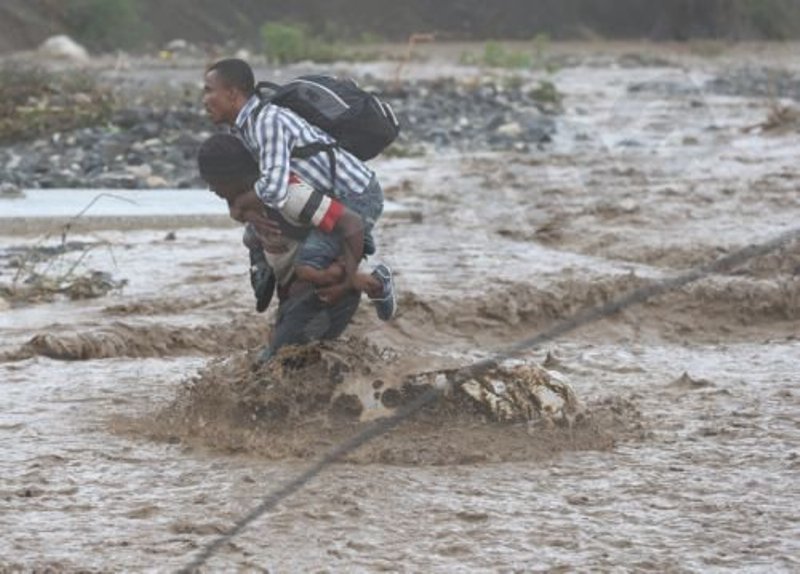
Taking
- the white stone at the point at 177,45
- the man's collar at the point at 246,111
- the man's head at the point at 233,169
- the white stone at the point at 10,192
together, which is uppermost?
the white stone at the point at 177,45

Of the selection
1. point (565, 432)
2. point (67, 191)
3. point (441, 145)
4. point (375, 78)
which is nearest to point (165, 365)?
point (565, 432)

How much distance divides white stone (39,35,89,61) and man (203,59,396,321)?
24.8m

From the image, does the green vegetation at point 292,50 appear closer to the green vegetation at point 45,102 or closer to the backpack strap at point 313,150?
the green vegetation at point 45,102

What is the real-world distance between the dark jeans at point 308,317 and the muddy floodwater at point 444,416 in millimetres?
80

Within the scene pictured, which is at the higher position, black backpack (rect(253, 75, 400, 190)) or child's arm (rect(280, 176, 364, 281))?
black backpack (rect(253, 75, 400, 190))

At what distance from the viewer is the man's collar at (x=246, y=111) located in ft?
16.8

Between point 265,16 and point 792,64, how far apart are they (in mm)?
14432

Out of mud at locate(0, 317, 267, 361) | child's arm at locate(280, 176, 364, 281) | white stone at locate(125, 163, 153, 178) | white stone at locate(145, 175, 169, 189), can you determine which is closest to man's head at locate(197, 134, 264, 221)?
child's arm at locate(280, 176, 364, 281)

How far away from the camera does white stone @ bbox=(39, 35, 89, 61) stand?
97.2 ft

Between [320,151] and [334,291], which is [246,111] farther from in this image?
[334,291]

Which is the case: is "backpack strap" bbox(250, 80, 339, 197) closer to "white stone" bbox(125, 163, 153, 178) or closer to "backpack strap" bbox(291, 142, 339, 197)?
"backpack strap" bbox(291, 142, 339, 197)

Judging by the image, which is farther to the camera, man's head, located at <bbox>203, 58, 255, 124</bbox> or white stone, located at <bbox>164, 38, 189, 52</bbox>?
white stone, located at <bbox>164, 38, 189, 52</bbox>

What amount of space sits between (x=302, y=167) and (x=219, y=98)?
1.08ft

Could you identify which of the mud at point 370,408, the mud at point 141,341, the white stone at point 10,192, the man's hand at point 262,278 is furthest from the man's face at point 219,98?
the white stone at point 10,192
